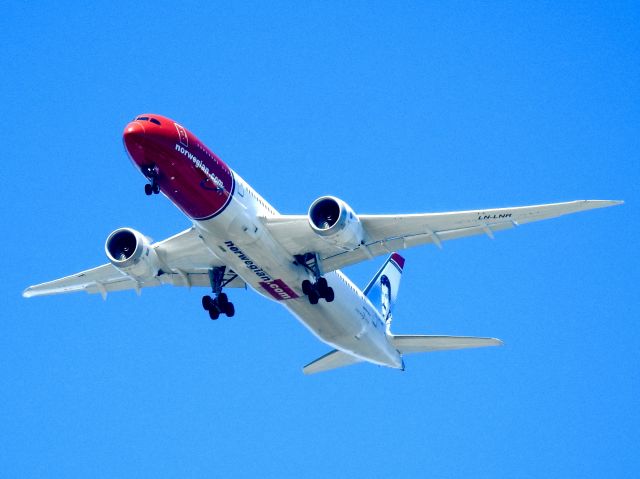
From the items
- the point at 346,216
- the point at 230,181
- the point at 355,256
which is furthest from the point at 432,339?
the point at 230,181

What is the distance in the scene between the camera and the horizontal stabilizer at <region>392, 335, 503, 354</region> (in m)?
36.9

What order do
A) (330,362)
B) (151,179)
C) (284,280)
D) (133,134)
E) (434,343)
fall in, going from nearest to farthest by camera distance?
(133,134) → (151,179) → (284,280) → (434,343) → (330,362)

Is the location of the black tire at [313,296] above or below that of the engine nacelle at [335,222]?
below

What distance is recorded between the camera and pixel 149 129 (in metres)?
29.4

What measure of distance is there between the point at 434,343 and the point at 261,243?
9.36 meters

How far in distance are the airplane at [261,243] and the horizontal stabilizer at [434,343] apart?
0.05m

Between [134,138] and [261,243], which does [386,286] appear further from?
[134,138]

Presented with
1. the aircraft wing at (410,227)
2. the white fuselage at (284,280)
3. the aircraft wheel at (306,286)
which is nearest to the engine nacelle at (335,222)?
the aircraft wing at (410,227)

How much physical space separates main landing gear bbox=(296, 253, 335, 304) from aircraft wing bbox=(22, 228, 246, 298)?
3079mm

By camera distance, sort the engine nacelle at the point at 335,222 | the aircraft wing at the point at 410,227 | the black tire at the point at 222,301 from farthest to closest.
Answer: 1. the black tire at the point at 222,301
2. the aircraft wing at the point at 410,227
3. the engine nacelle at the point at 335,222

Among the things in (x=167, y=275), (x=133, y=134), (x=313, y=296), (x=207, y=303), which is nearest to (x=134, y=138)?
(x=133, y=134)

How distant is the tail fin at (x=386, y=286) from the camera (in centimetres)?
4300

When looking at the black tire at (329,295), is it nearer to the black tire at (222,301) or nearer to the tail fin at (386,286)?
the black tire at (222,301)

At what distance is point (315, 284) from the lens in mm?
34125
